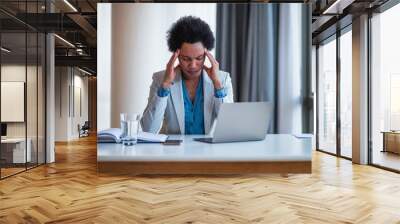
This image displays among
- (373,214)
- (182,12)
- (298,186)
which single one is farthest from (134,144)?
(373,214)

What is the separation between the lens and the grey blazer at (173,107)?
4188mm

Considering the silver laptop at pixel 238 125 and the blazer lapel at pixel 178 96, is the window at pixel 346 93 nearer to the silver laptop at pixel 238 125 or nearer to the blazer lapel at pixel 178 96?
the silver laptop at pixel 238 125

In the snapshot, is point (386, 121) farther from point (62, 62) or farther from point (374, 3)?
point (62, 62)

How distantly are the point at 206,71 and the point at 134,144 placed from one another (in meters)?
1.14

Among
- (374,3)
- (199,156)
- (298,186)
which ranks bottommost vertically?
(298,186)

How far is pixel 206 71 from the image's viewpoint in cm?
422

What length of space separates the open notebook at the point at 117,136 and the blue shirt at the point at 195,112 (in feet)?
1.43

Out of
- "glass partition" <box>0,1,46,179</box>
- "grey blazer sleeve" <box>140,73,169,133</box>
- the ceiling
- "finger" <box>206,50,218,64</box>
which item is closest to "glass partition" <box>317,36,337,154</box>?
the ceiling

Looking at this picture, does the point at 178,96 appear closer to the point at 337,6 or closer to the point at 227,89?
the point at 227,89

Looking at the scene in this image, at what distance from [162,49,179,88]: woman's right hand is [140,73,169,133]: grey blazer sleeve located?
0.25 feet

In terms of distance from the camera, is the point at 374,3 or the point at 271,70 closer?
the point at 271,70

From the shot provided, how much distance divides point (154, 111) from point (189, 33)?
955mm

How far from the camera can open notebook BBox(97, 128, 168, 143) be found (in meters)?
3.84

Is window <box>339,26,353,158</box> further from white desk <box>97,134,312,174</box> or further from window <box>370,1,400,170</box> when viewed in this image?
white desk <box>97,134,312,174</box>
